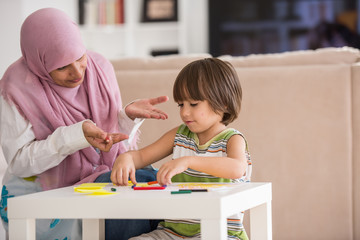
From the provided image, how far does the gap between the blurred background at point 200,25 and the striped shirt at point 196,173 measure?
4.10 meters

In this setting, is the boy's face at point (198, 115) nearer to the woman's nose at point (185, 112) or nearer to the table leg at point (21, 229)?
the woman's nose at point (185, 112)

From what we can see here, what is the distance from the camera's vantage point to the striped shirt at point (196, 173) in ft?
4.87

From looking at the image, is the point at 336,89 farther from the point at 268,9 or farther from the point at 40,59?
the point at 268,9

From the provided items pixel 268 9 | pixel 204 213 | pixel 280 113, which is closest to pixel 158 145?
pixel 204 213

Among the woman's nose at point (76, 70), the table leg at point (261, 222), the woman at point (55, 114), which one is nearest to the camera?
the table leg at point (261, 222)

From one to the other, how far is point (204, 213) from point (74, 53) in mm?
867

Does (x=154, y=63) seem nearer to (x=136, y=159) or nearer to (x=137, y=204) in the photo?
(x=136, y=159)

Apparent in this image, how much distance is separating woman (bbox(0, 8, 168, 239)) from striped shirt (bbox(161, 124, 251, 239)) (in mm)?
120

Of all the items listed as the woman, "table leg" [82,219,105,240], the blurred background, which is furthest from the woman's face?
the blurred background

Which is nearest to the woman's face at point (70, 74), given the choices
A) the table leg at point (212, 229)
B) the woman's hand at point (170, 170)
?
the woman's hand at point (170, 170)

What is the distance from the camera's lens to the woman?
1713 mm

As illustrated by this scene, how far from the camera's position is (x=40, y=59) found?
186 centimetres

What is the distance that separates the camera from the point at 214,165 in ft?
4.68

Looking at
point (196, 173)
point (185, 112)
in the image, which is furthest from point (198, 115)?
point (196, 173)
